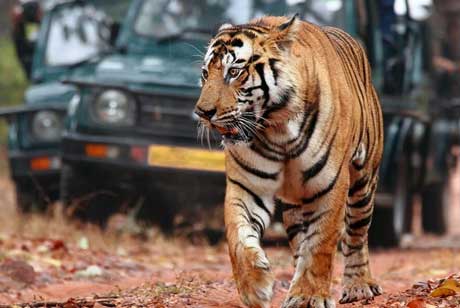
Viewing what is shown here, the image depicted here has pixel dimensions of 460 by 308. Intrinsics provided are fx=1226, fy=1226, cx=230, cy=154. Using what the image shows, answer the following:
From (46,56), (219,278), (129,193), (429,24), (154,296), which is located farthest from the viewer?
(429,24)

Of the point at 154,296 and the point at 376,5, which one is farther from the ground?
the point at 376,5

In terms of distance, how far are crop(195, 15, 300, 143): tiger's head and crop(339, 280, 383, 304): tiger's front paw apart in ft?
4.55

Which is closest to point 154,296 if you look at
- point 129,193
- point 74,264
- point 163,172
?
point 74,264

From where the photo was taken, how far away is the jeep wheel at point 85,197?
9898 millimetres

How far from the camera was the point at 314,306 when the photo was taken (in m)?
5.54

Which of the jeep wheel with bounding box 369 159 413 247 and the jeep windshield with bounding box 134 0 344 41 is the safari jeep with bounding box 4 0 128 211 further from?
the jeep wheel with bounding box 369 159 413 247

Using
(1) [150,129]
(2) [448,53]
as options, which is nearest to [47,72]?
(1) [150,129]

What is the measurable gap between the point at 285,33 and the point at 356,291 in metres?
1.69

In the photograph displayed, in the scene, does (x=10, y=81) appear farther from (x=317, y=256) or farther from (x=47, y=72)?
(x=317, y=256)

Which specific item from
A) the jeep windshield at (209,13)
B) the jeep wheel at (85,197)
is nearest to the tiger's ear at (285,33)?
the jeep windshield at (209,13)

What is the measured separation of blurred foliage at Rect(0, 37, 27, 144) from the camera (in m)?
19.4

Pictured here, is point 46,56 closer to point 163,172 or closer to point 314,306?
point 163,172

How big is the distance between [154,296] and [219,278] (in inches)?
60.3

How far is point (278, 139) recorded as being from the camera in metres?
5.61
